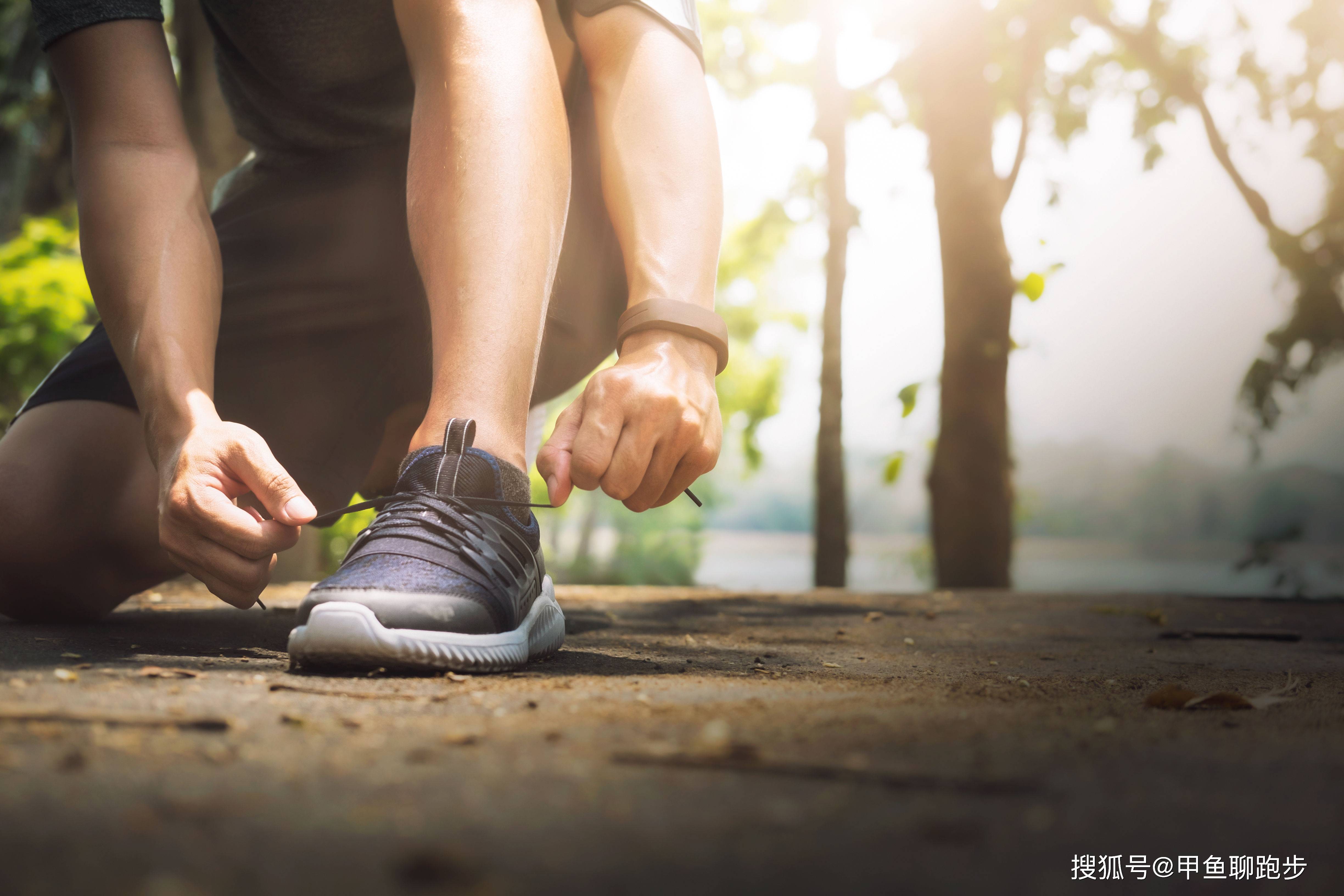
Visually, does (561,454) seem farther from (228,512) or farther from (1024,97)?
(1024,97)

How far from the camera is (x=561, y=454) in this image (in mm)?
1021

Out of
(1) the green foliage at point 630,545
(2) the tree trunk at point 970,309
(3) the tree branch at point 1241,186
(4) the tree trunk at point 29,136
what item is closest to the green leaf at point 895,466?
(2) the tree trunk at point 970,309

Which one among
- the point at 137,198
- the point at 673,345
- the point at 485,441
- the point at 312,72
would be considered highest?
the point at 312,72

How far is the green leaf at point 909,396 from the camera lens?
3432 millimetres

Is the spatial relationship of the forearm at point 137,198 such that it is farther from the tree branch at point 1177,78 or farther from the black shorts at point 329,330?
the tree branch at point 1177,78

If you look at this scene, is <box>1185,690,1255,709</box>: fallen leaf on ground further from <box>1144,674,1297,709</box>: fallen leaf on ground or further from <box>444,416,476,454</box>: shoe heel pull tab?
<box>444,416,476,454</box>: shoe heel pull tab

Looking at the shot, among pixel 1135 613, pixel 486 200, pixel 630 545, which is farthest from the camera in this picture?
pixel 630 545

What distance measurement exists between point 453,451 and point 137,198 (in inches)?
29.4

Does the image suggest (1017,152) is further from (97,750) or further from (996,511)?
(97,750)

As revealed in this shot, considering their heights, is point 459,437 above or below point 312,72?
below

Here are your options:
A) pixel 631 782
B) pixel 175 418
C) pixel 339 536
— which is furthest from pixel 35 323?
pixel 631 782

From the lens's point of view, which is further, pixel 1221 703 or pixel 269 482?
pixel 269 482

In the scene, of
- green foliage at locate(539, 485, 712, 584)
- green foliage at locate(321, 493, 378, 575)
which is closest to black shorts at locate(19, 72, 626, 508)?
green foliage at locate(321, 493, 378, 575)

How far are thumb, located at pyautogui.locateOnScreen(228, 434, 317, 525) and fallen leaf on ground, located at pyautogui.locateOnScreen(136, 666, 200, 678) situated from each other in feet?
0.67
